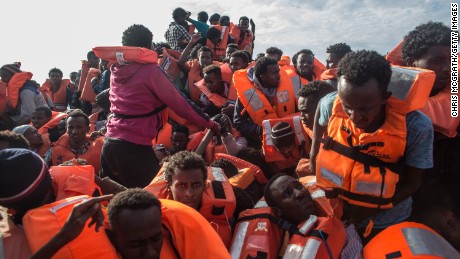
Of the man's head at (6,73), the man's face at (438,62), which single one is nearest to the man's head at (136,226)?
the man's face at (438,62)

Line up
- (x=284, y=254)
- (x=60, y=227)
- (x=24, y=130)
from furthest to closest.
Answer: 1. (x=24, y=130)
2. (x=284, y=254)
3. (x=60, y=227)

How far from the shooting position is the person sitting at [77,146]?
484cm

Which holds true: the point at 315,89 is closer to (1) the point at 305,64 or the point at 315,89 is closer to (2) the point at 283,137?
(2) the point at 283,137

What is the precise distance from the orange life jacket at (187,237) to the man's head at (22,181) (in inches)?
26.8

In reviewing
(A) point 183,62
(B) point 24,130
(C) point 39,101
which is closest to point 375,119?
(B) point 24,130

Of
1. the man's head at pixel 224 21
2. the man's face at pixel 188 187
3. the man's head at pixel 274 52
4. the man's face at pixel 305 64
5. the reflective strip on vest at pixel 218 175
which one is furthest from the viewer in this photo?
the man's head at pixel 224 21

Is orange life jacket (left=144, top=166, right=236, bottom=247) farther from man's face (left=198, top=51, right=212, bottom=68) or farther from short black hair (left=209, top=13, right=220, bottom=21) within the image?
short black hair (left=209, top=13, right=220, bottom=21)

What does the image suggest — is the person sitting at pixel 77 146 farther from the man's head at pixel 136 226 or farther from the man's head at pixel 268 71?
the man's head at pixel 136 226

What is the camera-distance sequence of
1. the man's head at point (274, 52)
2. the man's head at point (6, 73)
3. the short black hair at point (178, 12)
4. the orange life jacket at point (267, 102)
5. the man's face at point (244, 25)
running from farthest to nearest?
the man's face at point (244, 25), the short black hair at point (178, 12), the man's head at point (274, 52), the man's head at point (6, 73), the orange life jacket at point (267, 102)

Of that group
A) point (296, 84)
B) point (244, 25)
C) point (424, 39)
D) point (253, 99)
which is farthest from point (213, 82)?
point (244, 25)

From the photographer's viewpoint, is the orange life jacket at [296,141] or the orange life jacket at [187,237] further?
the orange life jacket at [296,141]

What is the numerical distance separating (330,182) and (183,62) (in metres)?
5.18

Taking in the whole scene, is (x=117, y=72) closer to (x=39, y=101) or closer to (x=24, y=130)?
(x=24, y=130)

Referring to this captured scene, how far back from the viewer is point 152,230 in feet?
6.64
